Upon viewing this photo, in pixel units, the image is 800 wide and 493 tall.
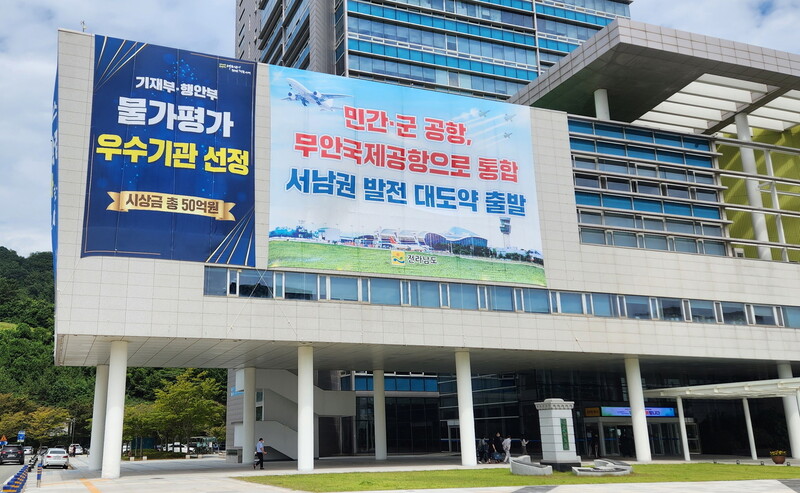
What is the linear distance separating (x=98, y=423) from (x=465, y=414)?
74.4 ft

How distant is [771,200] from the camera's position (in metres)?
54.7

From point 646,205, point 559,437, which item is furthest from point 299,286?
point 646,205

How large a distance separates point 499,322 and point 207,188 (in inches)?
701

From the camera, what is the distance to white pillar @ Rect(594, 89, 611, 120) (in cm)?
5119

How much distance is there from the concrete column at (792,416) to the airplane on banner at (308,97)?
117 feet

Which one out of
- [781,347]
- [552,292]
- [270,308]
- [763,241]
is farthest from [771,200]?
[270,308]

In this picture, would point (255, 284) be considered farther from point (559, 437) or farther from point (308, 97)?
point (559, 437)

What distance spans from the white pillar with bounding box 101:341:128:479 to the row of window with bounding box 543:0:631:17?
7978cm

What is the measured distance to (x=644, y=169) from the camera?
49.2m

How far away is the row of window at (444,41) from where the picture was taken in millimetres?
83062

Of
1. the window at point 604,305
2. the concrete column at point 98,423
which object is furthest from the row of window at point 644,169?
the concrete column at point 98,423

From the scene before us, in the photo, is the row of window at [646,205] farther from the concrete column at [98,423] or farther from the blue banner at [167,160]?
the concrete column at [98,423]

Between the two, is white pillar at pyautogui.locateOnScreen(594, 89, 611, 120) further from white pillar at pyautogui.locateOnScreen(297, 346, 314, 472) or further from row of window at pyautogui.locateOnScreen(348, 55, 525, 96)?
row of window at pyautogui.locateOnScreen(348, 55, 525, 96)

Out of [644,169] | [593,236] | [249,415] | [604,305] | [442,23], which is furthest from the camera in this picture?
[442,23]
